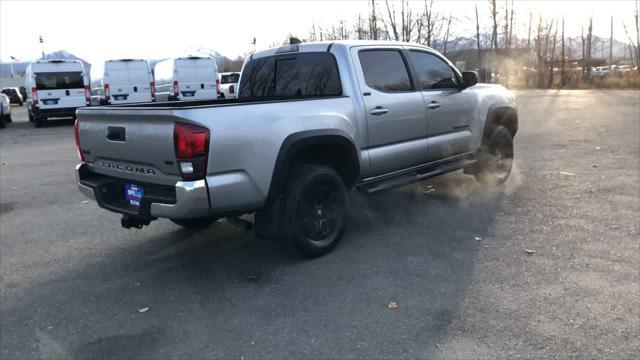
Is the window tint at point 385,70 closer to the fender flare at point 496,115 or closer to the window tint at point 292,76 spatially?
the window tint at point 292,76

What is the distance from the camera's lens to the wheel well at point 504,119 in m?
7.16

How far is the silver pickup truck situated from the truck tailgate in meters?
0.01

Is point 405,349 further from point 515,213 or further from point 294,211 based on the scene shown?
point 515,213

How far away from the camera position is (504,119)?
7.38 metres

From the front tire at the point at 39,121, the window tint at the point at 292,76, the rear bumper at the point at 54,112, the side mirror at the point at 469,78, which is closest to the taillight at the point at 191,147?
the window tint at the point at 292,76

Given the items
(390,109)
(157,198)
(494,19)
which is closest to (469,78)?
(390,109)

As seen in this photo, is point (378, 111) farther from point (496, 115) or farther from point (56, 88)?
point (56, 88)

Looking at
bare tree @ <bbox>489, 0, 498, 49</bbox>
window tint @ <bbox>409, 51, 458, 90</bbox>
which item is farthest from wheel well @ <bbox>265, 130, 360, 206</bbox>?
bare tree @ <bbox>489, 0, 498, 49</bbox>

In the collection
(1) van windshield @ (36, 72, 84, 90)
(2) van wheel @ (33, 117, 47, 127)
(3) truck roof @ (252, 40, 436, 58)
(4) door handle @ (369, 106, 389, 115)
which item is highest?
(1) van windshield @ (36, 72, 84, 90)

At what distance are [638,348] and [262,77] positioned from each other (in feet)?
14.2

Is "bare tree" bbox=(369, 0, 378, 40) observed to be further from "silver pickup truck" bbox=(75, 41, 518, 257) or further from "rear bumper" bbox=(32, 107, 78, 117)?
"silver pickup truck" bbox=(75, 41, 518, 257)

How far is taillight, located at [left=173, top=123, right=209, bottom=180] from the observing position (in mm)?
3898

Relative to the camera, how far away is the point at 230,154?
13.3 feet

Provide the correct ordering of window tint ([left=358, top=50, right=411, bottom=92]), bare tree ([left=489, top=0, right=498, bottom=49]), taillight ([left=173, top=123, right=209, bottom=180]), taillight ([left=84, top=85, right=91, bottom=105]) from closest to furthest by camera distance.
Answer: taillight ([left=173, top=123, right=209, bottom=180])
window tint ([left=358, top=50, right=411, bottom=92])
taillight ([left=84, top=85, right=91, bottom=105])
bare tree ([left=489, top=0, right=498, bottom=49])
